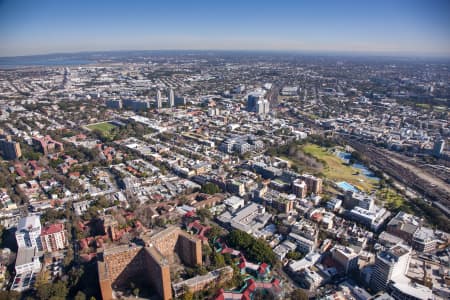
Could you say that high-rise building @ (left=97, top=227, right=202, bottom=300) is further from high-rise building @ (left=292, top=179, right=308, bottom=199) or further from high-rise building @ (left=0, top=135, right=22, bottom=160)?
high-rise building @ (left=0, top=135, right=22, bottom=160)

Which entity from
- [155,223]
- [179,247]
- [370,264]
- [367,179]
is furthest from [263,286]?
[367,179]

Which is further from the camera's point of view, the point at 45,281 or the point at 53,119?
the point at 53,119

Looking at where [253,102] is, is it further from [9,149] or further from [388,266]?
[388,266]

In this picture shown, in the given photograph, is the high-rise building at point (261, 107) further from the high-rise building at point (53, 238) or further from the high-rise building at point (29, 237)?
the high-rise building at point (29, 237)

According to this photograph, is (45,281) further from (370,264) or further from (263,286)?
(370,264)

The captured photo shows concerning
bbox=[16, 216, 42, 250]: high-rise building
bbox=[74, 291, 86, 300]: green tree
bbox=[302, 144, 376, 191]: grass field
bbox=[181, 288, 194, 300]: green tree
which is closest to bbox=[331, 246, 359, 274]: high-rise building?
bbox=[181, 288, 194, 300]: green tree

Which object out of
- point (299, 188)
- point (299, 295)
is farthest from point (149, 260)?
point (299, 188)
